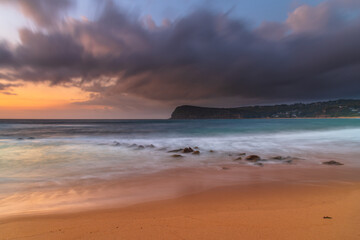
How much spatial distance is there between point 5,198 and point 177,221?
447 cm

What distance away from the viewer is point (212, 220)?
2.92m

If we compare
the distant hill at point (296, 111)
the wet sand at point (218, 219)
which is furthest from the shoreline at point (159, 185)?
the distant hill at point (296, 111)

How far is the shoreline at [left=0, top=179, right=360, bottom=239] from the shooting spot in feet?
8.36

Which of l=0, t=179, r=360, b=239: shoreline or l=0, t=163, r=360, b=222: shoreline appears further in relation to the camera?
l=0, t=163, r=360, b=222: shoreline

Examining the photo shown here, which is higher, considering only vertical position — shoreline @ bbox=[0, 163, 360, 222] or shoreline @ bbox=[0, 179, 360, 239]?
shoreline @ bbox=[0, 179, 360, 239]

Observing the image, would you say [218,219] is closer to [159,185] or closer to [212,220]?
[212,220]

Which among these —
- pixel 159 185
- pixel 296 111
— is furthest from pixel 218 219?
pixel 296 111

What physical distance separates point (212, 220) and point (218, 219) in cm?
10

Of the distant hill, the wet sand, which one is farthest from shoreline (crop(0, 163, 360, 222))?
the distant hill

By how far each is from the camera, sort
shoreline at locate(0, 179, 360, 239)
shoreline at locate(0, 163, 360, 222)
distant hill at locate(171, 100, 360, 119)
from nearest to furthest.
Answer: shoreline at locate(0, 179, 360, 239), shoreline at locate(0, 163, 360, 222), distant hill at locate(171, 100, 360, 119)

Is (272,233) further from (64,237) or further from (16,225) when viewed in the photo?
(16,225)

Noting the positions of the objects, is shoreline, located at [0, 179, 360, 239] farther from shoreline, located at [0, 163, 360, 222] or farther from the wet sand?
shoreline, located at [0, 163, 360, 222]

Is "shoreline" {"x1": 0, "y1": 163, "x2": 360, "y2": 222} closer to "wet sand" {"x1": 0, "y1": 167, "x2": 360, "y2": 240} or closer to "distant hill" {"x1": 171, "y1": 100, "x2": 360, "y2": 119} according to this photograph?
"wet sand" {"x1": 0, "y1": 167, "x2": 360, "y2": 240}

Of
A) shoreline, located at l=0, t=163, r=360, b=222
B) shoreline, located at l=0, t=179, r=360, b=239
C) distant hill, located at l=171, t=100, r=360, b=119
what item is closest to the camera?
shoreline, located at l=0, t=179, r=360, b=239
